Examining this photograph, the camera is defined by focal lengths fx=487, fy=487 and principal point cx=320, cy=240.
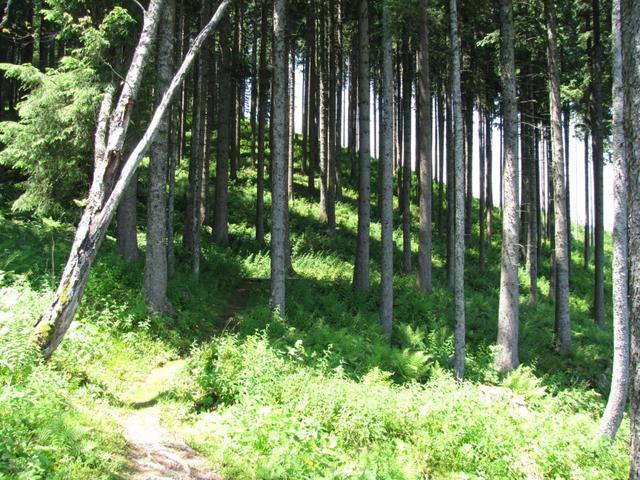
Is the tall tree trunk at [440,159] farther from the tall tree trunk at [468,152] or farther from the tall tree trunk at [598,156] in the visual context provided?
the tall tree trunk at [598,156]

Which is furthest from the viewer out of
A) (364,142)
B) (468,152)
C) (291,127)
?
(291,127)

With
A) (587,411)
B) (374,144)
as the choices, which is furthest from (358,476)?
(374,144)

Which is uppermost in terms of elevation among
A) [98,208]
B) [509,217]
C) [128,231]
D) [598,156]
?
[598,156]

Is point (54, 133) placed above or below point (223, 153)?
below

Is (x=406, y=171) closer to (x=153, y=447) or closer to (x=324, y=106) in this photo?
(x=324, y=106)

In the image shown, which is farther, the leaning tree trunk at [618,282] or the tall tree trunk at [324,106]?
the tall tree trunk at [324,106]

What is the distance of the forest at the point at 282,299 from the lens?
604 centimetres

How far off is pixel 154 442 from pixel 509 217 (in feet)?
33.6

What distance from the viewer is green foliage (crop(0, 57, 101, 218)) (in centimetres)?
1051

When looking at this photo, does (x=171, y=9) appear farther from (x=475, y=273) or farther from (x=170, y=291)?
(x=475, y=273)

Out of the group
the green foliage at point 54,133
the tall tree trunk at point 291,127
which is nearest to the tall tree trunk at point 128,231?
the green foliage at point 54,133

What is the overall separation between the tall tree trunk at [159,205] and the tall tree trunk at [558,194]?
11179 millimetres

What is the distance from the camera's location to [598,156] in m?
18.9

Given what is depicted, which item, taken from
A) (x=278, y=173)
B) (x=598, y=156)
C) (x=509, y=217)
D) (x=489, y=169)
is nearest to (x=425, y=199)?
(x=509, y=217)
